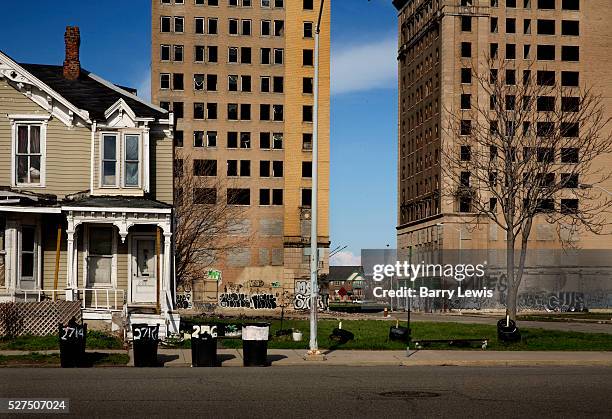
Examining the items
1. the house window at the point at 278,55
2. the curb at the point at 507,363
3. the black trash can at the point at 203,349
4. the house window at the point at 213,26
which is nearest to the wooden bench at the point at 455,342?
the curb at the point at 507,363

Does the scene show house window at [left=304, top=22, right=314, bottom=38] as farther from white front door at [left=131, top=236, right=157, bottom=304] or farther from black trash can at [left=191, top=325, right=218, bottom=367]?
black trash can at [left=191, top=325, right=218, bottom=367]

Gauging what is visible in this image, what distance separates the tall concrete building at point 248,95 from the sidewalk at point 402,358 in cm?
7579

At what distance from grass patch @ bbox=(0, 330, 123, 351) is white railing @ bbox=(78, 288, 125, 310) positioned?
2.92 metres

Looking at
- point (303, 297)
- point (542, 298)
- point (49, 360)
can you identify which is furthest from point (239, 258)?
point (49, 360)

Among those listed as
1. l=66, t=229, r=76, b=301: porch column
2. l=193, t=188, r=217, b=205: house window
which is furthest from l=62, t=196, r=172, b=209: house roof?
l=193, t=188, r=217, b=205: house window

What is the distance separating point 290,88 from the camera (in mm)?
106625

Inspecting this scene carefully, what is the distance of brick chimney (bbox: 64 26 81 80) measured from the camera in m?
39.6

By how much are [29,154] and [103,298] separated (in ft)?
19.4

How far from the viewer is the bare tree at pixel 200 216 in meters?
66.7

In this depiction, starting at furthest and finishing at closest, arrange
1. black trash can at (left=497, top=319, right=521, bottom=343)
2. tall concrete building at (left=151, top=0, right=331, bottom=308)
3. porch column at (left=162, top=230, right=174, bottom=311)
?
1. tall concrete building at (left=151, top=0, right=331, bottom=308)
2. porch column at (left=162, top=230, right=174, bottom=311)
3. black trash can at (left=497, top=319, right=521, bottom=343)

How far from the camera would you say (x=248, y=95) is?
10731 centimetres

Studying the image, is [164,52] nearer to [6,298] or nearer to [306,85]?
[306,85]

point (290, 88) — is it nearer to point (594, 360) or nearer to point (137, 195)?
point (137, 195)

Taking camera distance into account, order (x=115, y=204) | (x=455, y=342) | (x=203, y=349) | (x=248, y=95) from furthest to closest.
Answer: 1. (x=248, y=95)
2. (x=115, y=204)
3. (x=455, y=342)
4. (x=203, y=349)
